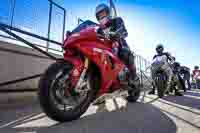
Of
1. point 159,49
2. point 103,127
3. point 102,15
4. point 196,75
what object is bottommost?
point 103,127

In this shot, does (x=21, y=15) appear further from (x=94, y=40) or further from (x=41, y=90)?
(x=41, y=90)

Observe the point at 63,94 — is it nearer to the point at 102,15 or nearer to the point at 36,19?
the point at 102,15

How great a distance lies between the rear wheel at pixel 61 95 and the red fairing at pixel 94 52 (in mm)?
156

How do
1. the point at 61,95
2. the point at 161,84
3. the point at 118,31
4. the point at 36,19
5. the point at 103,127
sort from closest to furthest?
1. the point at 103,127
2. the point at 61,95
3. the point at 118,31
4. the point at 36,19
5. the point at 161,84

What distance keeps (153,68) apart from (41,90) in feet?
14.5

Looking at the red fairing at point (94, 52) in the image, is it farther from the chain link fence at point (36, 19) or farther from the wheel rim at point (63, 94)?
the chain link fence at point (36, 19)

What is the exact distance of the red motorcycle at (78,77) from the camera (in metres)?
1.84

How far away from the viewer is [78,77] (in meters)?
2.09

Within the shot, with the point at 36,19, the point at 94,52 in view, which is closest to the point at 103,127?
the point at 94,52

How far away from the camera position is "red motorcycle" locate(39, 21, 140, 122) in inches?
72.5

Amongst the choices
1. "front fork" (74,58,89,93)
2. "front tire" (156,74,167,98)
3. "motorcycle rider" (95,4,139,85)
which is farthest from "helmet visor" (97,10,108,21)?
"front tire" (156,74,167,98)

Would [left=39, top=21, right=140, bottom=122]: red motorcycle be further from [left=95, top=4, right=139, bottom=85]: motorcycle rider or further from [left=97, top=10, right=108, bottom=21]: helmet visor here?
[left=97, top=10, right=108, bottom=21]: helmet visor

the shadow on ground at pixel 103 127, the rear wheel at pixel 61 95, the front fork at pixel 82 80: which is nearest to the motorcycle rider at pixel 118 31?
the front fork at pixel 82 80

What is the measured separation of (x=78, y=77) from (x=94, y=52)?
38 cm
